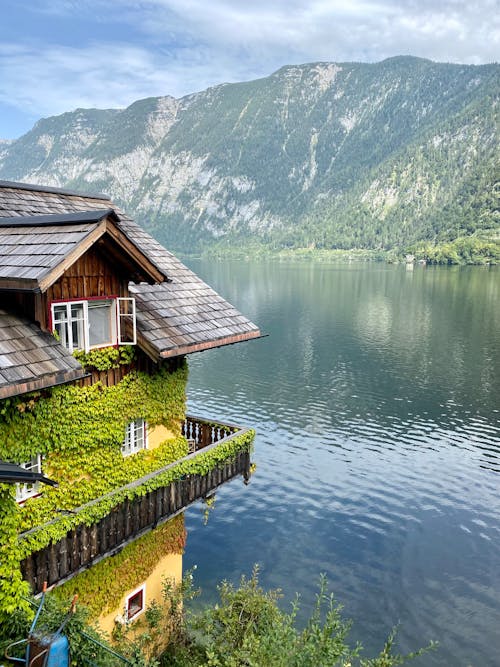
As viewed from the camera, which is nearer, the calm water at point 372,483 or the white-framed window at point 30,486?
the white-framed window at point 30,486

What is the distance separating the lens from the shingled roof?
476 inches

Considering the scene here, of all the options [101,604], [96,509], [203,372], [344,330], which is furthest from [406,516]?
[344,330]

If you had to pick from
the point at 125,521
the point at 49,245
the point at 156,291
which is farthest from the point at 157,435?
the point at 49,245

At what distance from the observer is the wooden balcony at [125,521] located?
434 inches

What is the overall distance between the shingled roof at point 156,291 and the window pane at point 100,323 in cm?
77

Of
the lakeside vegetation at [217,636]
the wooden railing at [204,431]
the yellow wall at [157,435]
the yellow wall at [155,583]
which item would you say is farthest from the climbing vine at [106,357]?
the yellow wall at [155,583]

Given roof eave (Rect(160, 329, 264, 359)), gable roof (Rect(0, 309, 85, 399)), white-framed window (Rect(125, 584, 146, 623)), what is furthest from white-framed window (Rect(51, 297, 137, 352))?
white-framed window (Rect(125, 584, 146, 623))

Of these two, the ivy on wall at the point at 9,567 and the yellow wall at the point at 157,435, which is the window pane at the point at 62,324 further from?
the yellow wall at the point at 157,435

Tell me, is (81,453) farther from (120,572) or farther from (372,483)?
(372,483)

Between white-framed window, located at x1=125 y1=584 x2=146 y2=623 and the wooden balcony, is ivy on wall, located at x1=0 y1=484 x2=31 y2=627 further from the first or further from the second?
white-framed window, located at x1=125 y1=584 x2=146 y2=623

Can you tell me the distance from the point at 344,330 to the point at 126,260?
2907 inches

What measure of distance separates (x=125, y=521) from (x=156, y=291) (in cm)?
629

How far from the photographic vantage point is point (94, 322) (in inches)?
494

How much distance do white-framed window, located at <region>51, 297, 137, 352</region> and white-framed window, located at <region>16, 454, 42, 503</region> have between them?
2.39 m
